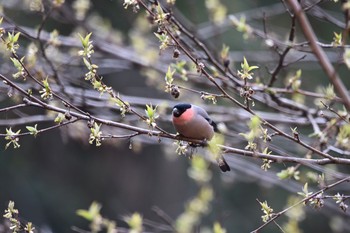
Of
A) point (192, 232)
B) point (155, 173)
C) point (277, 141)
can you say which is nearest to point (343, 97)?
point (192, 232)

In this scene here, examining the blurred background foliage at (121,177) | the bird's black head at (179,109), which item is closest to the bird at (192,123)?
the bird's black head at (179,109)

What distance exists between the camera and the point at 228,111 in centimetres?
448

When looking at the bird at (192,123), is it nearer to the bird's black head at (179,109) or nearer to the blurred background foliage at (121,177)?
the bird's black head at (179,109)

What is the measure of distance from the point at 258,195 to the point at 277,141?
478 cm

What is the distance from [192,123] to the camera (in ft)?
10.9

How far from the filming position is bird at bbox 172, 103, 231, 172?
3.31 metres

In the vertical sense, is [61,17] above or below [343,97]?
above

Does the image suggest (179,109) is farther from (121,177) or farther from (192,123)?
(121,177)

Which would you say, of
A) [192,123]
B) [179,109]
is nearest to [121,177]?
[179,109]

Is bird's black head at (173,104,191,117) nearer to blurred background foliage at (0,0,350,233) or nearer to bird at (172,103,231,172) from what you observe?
bird at (172,103,231,172)

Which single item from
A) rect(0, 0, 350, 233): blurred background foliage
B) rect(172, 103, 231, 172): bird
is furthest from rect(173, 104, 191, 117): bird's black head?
rect(0, 0, 350, 233): blurred background foliage

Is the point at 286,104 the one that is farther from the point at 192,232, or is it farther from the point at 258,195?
the point at 258,195

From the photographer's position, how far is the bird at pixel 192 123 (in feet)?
10.9

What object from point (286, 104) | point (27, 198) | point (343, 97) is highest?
point (27, 198)
